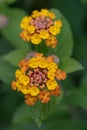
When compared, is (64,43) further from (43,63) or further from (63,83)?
(63,83)

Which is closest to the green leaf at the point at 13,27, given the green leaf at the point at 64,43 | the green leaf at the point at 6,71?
the green leaf at the point at 6,71

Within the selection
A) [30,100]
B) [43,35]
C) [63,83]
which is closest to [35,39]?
[43,35]

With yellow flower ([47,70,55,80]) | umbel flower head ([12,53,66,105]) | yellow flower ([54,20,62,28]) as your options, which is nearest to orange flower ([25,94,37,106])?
umbel flower head ([12,53,66,105])

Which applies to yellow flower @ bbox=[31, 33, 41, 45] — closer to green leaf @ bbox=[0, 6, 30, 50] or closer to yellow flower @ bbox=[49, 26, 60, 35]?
yellow flower @ bbox=[49, 26, 60, 35]

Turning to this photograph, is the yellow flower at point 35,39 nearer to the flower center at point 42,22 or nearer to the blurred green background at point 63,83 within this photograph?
the flower center at point 42,22

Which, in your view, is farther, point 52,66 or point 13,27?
point 13,27

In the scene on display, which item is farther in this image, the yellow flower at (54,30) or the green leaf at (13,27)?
the green leaf at (13,27)
